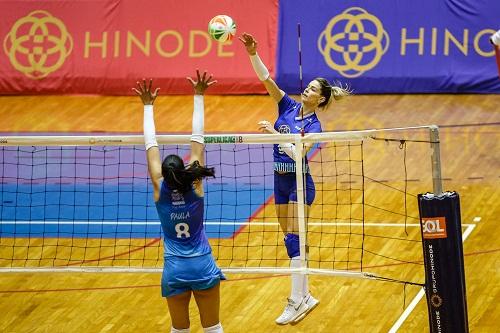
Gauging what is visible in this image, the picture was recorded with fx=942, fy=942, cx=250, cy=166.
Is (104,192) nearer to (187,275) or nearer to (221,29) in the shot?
(221,29)

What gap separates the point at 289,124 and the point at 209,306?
272 centimetres

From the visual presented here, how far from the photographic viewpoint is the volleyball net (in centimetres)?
1198

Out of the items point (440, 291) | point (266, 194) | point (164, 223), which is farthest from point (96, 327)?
point (266, 194)

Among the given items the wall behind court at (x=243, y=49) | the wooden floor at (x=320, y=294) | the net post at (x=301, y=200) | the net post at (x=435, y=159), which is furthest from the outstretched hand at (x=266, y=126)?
the wall behind court at (x=243, y=49)

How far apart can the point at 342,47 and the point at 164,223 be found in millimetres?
11377

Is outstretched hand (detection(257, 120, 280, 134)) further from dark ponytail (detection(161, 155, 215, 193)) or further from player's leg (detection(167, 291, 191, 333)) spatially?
player's leg (detection(167, 291, 191, 333))

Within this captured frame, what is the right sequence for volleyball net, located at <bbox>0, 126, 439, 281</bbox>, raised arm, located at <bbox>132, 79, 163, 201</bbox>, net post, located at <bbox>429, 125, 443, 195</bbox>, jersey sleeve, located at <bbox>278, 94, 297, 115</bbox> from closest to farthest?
raised arm, located at <bbox>132, 79, 163, 201</bbox> < net post, located at <bbox>429, 125, 443, 195</bbox> < jersey sleeve, located at <bbox>278, 94, 297, 115</bbox> < volleyball net, located at <bbox>0, 126, 439, 281</bbox>

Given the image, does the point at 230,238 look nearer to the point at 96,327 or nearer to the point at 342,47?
the point at 96,327

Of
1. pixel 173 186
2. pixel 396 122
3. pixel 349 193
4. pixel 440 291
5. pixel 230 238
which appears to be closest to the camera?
pixel 173 186

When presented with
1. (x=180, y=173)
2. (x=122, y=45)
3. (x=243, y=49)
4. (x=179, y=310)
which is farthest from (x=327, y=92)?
(x=122, y=45)

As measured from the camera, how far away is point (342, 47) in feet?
60.5

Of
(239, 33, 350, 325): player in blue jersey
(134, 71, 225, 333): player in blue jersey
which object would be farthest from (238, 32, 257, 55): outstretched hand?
(134, 71, 225, 333): player in blue jersey

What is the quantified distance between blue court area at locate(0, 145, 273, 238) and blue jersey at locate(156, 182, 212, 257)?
5.11 m

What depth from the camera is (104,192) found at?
14.6m
